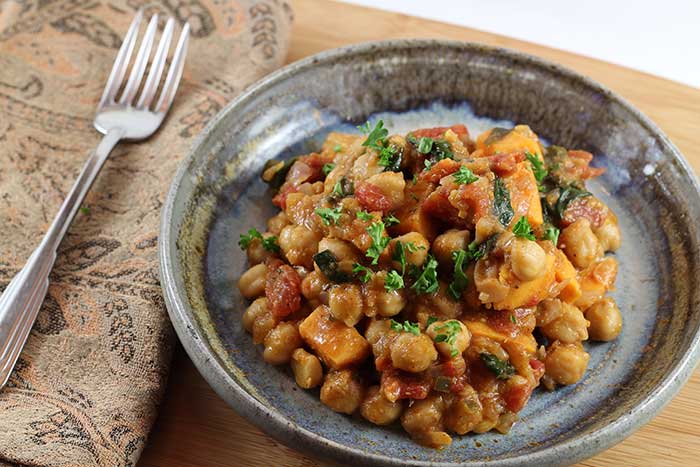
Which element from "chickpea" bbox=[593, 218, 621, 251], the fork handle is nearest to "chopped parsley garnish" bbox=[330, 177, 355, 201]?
"chickpea" bbox=[593, 218, 621, 251]

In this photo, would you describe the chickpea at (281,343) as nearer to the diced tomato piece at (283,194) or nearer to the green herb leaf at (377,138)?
the diced tomato piece at (283,194)

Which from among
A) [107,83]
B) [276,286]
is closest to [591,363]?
[276,286]

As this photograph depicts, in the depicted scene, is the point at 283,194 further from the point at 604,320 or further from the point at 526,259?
the point at 604,320

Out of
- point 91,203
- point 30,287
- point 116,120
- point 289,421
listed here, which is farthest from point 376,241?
point 116,120

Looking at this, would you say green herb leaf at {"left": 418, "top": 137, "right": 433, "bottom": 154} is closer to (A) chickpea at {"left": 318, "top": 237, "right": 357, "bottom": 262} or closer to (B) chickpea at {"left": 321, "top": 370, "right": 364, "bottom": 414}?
(A) chickpea at {"left": 318, "top": 237, "right": 357, "bottom": 262}

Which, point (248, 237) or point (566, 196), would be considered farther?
point (248, 237)

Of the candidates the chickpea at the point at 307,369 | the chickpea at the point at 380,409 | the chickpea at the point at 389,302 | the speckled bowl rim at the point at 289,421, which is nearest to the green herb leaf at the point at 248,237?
the speckled bowl rim at the point at 289,421

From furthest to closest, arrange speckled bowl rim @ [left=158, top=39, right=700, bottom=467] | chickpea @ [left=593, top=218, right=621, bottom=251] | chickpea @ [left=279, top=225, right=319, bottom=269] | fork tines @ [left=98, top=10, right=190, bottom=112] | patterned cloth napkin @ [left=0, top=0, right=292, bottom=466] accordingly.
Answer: fork tines @ [left=98, top=10, right=190, bottom=112] < chickpea @ [left=593, top=218, right=621, bottom=251] < chickpea @ [left=279, top=225, right=319, bottom=269] < patterned cloth napkin @ [left=0, top=0, right=292, bottom=466] < speckled bowl rim @ [left=158, top=39, right=700, bottom=467]
